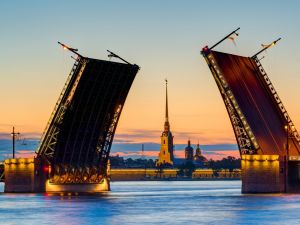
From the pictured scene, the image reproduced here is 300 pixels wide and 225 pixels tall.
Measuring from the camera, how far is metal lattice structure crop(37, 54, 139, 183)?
2992 inches

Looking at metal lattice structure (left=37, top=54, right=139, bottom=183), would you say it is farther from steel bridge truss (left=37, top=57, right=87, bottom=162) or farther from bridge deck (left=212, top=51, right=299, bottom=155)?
bridge deck (left=212, top=51, right=299, bottom=155)

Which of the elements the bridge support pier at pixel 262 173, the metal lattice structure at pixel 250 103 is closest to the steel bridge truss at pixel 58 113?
the metal lattice structure at pixel 250 103

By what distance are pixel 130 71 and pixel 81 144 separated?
30.4ft

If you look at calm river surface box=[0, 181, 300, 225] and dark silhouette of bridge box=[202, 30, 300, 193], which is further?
dark silhouette of bridge box=[202, 30, 300, 193]

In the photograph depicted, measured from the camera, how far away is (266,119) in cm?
8012

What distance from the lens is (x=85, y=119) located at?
8131 cm

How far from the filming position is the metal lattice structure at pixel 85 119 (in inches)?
2992

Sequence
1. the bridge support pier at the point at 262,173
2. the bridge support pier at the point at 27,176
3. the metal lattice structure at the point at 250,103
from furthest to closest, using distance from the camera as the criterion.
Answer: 1. the bridge support pier at the point at 27,176
2. the bridge support pier at the point at 262,173
3. the metal lattice structure at the point at 250,103

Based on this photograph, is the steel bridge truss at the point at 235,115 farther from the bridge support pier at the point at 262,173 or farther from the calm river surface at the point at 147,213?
the calm river surface at the point at 147,213

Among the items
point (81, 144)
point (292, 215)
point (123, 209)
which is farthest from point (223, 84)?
point (292, 215)

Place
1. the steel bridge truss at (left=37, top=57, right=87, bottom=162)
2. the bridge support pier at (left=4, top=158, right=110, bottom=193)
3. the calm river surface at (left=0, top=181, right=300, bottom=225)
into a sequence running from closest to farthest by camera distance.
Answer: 1. the calm river surface at (left=0, top=181, right=300, bottom=225)
2. the steel bridge truss at (left=37, top=57, right=87, bottom=162)
3. the bridge support pier at (left=4, top=158, right=110, bottom=193)

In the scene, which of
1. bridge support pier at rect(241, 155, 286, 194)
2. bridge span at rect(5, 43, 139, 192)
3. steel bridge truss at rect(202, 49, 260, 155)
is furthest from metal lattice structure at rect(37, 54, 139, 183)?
bridge support pier at rect(241, 155, 286, 194)

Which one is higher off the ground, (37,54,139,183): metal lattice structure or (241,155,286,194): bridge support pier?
(37,54,139,183): metal lattice structure

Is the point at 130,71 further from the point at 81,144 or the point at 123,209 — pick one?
the point at 123,209
